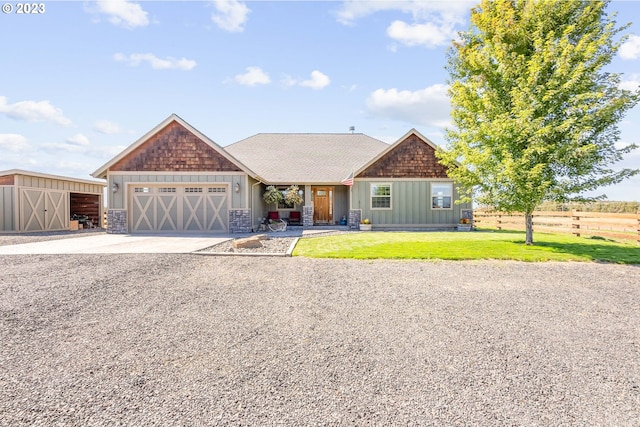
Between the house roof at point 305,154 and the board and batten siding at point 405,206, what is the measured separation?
1856 mm

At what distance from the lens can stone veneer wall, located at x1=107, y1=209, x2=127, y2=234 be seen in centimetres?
1537

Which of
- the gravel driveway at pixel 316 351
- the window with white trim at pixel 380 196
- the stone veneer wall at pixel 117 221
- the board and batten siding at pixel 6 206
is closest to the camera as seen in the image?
the gravel driveway at pixel 316 351

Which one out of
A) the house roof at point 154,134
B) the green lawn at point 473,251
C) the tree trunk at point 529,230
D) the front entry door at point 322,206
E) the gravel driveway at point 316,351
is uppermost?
the house roof at point 154,134

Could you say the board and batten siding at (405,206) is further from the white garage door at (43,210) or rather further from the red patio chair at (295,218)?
the white garage door at (43,210)

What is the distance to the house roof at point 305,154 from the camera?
63.3 feet

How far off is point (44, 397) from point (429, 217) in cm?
1721

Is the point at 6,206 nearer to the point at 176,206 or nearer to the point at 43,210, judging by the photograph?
the point at 43,210

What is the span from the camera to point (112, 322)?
4285 mm

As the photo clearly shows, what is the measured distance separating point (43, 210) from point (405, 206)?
20.3 m

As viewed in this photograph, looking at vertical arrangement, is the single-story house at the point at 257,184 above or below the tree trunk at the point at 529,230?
above

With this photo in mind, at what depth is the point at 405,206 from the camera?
1761 cm

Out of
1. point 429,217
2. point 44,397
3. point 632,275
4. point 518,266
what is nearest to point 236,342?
point 44,397

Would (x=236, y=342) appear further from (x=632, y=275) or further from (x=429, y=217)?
(x=429, y=217)

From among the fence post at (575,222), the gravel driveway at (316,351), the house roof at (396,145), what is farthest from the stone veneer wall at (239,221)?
the fence post at (575,222)
